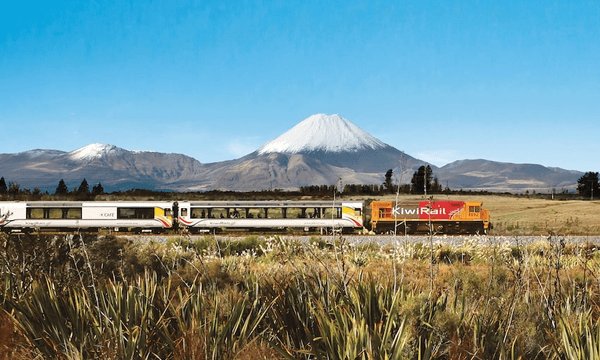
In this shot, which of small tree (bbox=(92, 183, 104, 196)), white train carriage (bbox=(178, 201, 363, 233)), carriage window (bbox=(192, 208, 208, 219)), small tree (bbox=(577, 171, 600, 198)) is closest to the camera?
white train carriage (bbox=(178, 201, 363, 233))

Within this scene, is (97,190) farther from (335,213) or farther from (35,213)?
(335,213)

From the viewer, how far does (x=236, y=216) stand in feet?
95.1

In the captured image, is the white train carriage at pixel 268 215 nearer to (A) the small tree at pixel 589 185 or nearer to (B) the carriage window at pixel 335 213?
(B) the carriage window at pixel 335 213

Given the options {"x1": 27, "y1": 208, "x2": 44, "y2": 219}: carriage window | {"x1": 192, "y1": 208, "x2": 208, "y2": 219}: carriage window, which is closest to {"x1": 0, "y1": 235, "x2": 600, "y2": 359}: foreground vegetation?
{"x1": 192, "y1": 208, "x2": 208, "y2": 219}: carriage window

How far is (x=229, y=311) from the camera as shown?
15.2 ft

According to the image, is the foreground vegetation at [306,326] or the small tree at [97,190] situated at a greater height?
the small tree at [97,190]

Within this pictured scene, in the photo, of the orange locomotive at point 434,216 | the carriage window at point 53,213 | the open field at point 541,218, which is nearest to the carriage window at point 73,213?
the carriage window at point 53,213

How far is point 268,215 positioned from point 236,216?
1.86 m

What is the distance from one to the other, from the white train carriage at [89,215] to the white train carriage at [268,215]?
1.57 m

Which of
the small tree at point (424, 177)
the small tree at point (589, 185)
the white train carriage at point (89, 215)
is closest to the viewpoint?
the small tree at point (424, 177)

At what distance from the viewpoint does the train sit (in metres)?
28.5

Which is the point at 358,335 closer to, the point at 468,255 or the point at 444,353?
the point at 444,353

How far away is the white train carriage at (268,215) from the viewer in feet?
93.5

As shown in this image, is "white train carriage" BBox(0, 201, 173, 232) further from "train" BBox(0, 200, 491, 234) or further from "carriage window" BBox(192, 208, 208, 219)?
"carriage window" BBox(192, 208, 208, 219)
